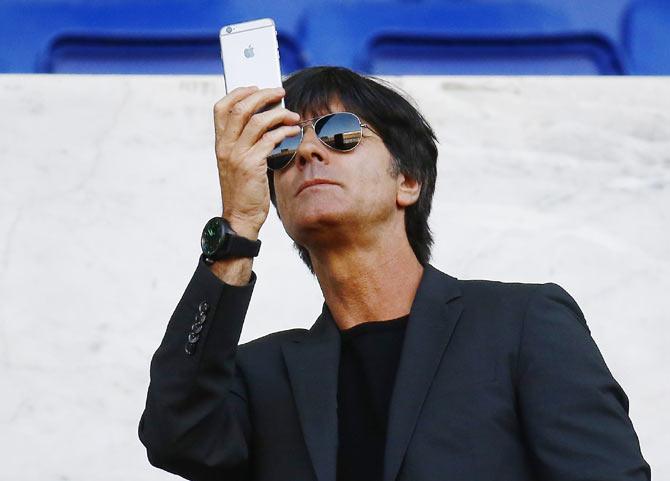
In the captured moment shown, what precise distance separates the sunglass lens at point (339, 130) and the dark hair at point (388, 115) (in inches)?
2.7

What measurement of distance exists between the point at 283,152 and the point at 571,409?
566mm

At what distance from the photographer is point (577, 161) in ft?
9.32

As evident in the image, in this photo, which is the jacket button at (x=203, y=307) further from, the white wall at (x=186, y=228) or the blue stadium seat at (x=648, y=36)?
the blue stadium seat at (x=648, y=36)

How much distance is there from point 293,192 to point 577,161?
113 centimetres

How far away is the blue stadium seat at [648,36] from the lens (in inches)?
115

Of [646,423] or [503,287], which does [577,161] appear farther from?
[503,287]

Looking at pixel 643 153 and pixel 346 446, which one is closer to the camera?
pixel 346 446

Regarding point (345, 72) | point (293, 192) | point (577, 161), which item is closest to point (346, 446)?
point (293, 192)

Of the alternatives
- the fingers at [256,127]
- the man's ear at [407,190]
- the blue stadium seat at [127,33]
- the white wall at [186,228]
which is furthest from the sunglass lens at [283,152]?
the blue stadium seat at [127,33]

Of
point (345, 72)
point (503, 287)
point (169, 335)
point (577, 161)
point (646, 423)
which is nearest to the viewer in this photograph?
point (169, 335)

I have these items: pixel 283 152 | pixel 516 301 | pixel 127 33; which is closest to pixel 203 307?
pixel 283 152

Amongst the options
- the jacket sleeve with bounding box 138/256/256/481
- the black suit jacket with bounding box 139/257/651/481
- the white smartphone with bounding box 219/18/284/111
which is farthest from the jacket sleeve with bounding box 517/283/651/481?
the white smartphone with bounding box 219/18/284/111

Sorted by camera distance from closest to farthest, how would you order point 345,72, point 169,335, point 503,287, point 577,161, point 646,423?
1. point 169,335
2. point 503,287
3. point 345,72
4. point 646,423
5. point 577,161

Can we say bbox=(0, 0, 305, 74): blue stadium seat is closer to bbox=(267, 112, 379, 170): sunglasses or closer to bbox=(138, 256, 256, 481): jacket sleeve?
bbox=(267, 112, 379, 170): sunglasses
